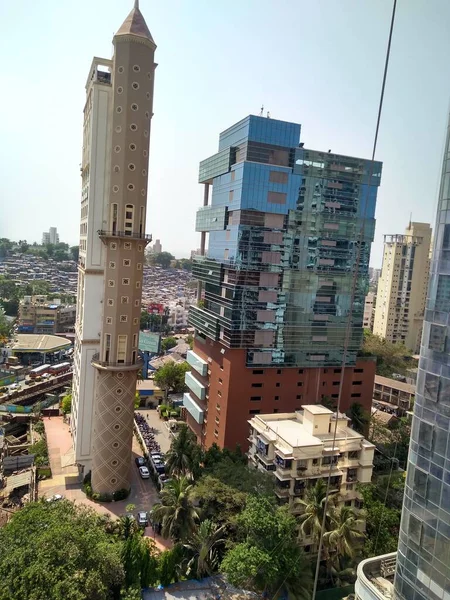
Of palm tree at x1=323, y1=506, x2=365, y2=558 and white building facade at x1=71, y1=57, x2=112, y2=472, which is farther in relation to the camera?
white building facade at x1=71, y1=57, x2=112, y2=472

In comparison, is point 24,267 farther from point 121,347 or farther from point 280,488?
point 280,488

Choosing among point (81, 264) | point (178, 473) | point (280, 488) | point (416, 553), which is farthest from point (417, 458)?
point (81, 264)

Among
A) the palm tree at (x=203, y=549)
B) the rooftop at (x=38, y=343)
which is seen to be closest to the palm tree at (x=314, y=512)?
the palm tree at (x=203, y=549)

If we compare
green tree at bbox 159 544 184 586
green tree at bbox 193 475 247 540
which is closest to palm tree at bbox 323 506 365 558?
green tree at bbox 193 475 247 540

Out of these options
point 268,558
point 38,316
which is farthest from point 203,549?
point 38,316

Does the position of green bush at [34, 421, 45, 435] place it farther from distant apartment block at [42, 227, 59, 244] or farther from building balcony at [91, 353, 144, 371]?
distant apartment block at [42, 227, 59, 244]

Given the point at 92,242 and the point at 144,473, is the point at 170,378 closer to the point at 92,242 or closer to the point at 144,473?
the point at 144,473
